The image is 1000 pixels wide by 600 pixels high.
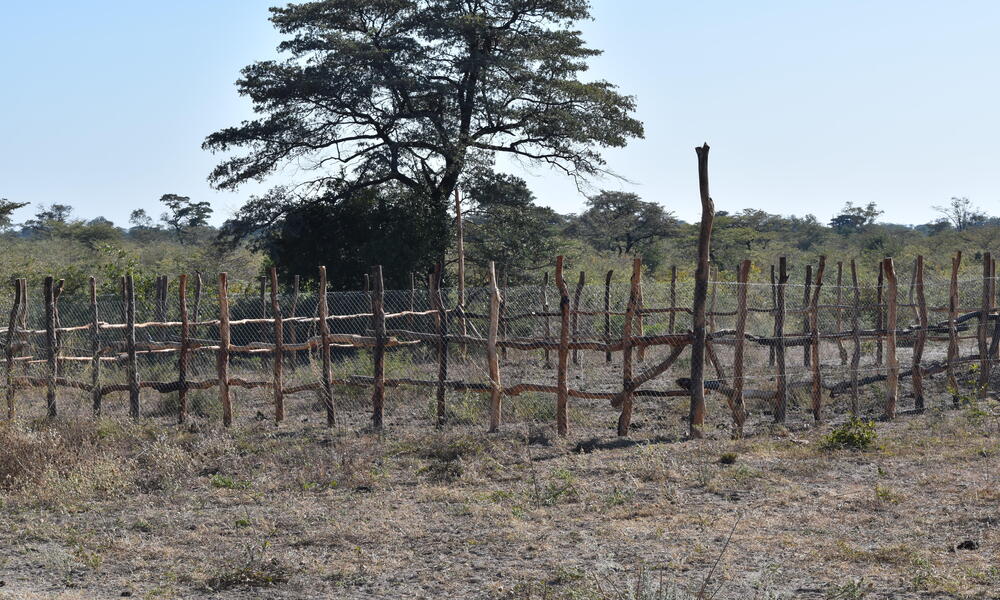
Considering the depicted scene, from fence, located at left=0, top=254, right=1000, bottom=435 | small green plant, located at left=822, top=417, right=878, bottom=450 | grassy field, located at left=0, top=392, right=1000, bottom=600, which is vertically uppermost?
fence, located at left=0, top=254, right=1000, bottom=435

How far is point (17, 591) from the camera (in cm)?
585

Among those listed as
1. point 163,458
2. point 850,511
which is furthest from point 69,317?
point 850,511

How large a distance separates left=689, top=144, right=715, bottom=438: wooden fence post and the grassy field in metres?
0.42

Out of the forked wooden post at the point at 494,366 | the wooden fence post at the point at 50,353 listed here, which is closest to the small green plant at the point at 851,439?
the forked wooden post at the point at 494,366

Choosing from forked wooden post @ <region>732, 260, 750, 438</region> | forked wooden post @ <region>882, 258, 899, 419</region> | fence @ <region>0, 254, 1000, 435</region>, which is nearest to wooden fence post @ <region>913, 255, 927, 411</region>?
fence @ <region>0, 254, 1000, 435</region>

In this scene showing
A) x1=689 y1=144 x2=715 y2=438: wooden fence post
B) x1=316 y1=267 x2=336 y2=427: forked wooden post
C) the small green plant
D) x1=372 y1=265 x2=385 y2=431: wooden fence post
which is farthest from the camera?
x1=316 y1=267 x2=336 y2=427: forked wooden post

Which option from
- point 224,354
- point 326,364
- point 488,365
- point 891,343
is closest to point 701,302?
point 891,343

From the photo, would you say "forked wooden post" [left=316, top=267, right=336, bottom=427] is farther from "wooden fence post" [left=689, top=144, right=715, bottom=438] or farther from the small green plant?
the small green plant

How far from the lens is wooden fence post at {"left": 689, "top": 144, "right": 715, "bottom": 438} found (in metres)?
9.97

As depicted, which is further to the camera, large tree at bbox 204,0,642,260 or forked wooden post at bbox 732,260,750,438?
large tree at bbox 204,0,642,260

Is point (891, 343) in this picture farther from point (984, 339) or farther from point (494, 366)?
point (494, 366)

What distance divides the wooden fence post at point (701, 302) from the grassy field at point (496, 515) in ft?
1.37

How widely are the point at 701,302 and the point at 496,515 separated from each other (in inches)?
150

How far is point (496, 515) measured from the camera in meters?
7.34
